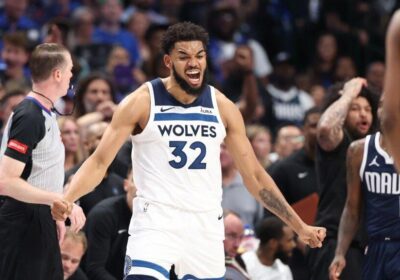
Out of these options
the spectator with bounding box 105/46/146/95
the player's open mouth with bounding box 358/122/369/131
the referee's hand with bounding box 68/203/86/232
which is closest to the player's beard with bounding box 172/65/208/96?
the referee's hand with bounding box 68/203/86/232

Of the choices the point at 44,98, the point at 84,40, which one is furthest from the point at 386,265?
the point at 84,40

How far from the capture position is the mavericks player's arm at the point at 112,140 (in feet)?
21.0

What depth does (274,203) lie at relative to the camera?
6691mm

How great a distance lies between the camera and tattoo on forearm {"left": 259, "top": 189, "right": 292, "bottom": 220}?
667cm

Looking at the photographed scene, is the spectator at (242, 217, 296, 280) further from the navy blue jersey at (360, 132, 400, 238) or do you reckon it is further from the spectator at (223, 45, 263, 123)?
the spectator at (223, 45, 263, 123)

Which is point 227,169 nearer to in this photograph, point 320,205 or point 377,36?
point 320,205

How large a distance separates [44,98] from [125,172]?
8.70ft

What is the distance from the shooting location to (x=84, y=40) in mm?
13367

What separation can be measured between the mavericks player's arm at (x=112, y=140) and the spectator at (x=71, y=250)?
1.53 m

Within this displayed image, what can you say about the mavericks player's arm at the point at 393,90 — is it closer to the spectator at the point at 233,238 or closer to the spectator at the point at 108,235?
the spectator at the point at 108,235

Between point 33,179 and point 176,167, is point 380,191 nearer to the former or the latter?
point 176,167

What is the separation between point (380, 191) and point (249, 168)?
1.05 meters

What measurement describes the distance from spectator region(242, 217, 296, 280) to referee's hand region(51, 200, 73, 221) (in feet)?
9.44

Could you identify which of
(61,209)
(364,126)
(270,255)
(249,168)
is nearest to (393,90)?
(61,209)
